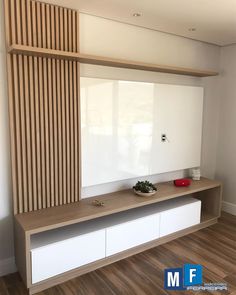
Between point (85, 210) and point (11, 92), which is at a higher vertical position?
point (11, 92)

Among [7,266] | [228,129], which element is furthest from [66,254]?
[228,129]

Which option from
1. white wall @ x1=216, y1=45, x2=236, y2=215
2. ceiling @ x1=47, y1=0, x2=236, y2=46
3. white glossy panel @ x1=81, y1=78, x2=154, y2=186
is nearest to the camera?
ceiling @ x1=47, y1=0, x2=236, y2=46

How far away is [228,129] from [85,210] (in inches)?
102

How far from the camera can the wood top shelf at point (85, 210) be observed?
224cm

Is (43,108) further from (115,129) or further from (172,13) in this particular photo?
(172,13)

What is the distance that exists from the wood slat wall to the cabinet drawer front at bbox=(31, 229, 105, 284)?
0.45 metres

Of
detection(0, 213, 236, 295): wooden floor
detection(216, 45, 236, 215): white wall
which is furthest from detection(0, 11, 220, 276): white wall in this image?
detection(0, 213, 236, 295): wooden floor

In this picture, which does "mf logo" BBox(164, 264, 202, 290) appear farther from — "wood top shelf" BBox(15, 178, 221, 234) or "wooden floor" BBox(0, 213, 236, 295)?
"wood top shelf" BBox(15, 178, 221, 234)

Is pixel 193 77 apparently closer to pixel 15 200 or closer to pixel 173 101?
pixel 173 101

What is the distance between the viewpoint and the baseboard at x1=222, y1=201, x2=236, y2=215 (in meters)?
3.98

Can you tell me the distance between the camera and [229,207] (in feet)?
13.3

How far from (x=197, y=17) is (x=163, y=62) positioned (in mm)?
701

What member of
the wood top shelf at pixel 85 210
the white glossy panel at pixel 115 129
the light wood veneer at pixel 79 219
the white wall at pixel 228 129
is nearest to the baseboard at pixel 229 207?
the white wall at pixel 228 129

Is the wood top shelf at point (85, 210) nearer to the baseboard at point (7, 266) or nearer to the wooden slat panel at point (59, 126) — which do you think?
the wooden slat panel at point (59, 126)
